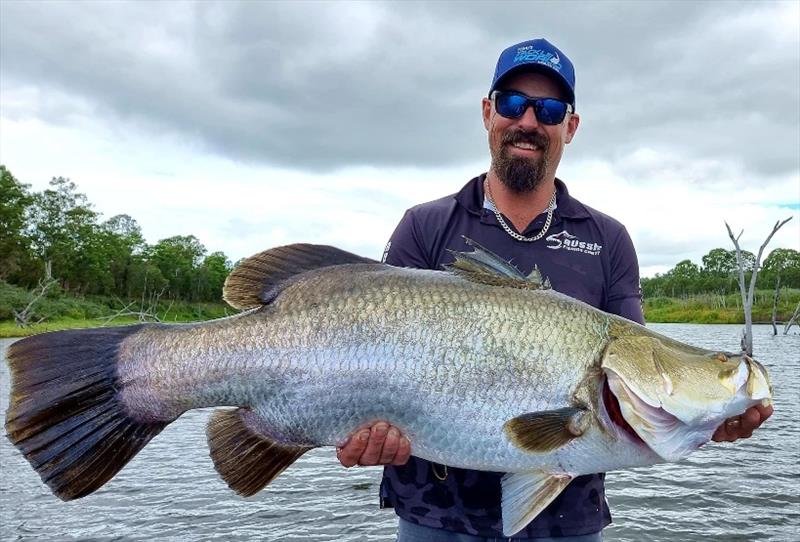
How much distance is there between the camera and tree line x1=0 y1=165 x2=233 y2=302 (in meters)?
66.7

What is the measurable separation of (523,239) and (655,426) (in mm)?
1229

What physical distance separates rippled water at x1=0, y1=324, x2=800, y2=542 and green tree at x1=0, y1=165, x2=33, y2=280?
5840cm

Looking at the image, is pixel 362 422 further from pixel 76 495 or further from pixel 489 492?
pixel 76 495

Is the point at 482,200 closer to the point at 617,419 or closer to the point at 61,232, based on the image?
the point at 617,419

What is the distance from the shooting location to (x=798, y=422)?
1623cm

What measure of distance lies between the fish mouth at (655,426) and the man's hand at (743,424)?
103 millimetres

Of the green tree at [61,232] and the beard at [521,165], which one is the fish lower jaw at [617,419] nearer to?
the beard at [521,165]

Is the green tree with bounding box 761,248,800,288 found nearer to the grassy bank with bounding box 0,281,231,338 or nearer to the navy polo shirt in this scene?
the grassy bank with bounding box 0,281,231,338

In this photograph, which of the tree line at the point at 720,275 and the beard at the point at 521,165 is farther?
the tree line at the point at 720,275

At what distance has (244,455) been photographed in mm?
3066

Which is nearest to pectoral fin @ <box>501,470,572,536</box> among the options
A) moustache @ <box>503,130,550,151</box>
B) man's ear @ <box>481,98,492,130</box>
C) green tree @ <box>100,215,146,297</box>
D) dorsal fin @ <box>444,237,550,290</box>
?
dorsal fin @ <box>444,237,550,290</box>

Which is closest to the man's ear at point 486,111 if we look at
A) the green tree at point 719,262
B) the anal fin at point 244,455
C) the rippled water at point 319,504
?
the anal fin at point 244,455

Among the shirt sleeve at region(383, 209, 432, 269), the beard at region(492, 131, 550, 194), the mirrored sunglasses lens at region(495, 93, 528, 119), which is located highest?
the mirrored sunglasses lens at region(495, 93, 528, 119)

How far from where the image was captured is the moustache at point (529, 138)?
12.2ft
